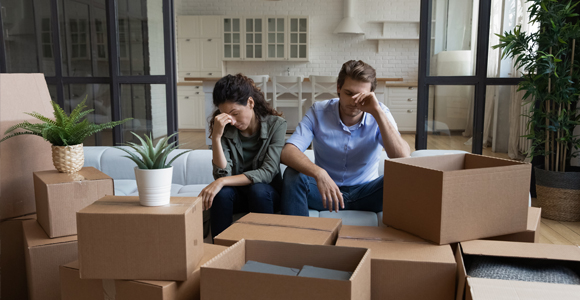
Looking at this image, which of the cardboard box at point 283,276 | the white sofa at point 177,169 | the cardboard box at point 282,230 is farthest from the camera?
the white sofa at point 177,169

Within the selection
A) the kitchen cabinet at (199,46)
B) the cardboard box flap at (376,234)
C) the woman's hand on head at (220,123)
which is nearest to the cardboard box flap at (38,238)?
the woman's hand on head at (220,123)

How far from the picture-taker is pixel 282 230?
1.31m

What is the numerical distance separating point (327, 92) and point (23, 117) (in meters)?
4.15

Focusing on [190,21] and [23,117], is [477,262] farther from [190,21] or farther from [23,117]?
[190,21]

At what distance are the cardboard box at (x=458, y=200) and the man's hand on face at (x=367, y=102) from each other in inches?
18.2

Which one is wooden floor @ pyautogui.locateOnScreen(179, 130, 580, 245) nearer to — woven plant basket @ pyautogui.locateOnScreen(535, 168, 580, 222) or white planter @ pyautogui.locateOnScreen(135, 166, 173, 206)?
woven plant basket @ pyautogui.locateOnScreen(535, 168, 580, 222)

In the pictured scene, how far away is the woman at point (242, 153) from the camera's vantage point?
1730 millimetres

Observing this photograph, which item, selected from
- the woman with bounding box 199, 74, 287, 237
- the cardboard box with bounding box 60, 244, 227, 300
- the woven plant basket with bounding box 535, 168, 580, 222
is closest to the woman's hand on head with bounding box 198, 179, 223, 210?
the woman with bounding box 199, 74, 287, 237

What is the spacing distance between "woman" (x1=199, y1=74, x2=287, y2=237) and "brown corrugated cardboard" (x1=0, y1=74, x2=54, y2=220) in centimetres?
64

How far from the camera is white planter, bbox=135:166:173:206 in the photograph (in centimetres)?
106

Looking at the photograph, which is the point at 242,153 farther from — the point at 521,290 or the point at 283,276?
the point at 521,290

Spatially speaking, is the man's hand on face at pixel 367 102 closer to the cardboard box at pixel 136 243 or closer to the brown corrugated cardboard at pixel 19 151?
the cardboard box at pixel 136 243

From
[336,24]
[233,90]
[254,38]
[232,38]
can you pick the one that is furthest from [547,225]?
[232,38]

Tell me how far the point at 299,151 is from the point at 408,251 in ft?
2.60
